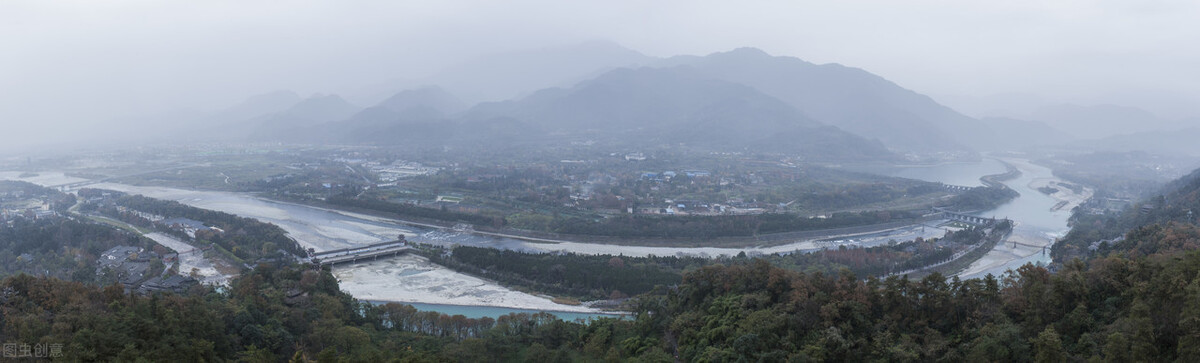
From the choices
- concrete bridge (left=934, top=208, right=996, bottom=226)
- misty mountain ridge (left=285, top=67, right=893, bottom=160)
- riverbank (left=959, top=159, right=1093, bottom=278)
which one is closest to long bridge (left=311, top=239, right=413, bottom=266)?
riverbank (left=959, top=159, right=1093, bottom=278)

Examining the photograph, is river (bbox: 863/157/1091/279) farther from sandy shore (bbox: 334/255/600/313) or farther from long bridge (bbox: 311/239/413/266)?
long bridge (bbox: 311/239/413/266)

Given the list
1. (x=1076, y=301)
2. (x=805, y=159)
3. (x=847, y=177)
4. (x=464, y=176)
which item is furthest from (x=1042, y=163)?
(x=1076, y=301)

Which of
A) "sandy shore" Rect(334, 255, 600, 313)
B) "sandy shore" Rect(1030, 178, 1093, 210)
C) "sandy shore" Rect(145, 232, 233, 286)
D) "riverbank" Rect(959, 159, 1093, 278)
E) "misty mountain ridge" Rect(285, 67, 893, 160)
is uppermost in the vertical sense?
"misty mountain ridge" Rect(285, 67, 893, 160)

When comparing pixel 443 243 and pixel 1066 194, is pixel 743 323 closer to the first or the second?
pixel 443 243

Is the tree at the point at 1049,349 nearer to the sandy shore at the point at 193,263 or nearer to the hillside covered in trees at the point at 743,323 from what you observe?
the hillside covered in trees at the point at 743,323

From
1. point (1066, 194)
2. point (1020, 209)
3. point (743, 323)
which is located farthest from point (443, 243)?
point (1066, 194)

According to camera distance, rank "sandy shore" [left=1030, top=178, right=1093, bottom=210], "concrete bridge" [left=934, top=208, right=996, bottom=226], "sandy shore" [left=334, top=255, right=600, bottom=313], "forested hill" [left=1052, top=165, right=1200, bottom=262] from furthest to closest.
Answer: "sandy shore" [left=1030, top=178, right=1093, bottom=210] < "concrete bridge" [left=934, top=208, right=996, bottom=226] < "sandy shore" [left=334, top=255, right=600, bottom=313] < "forested hill" [left=1052, top=165, right=1200, bottom=262]

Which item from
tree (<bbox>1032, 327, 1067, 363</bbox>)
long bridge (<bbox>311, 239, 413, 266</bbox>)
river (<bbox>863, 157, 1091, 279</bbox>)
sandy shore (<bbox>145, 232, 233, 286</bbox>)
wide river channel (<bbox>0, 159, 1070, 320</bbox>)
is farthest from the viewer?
river (<bbox>863, 157, 1091, 279</bbox>)
